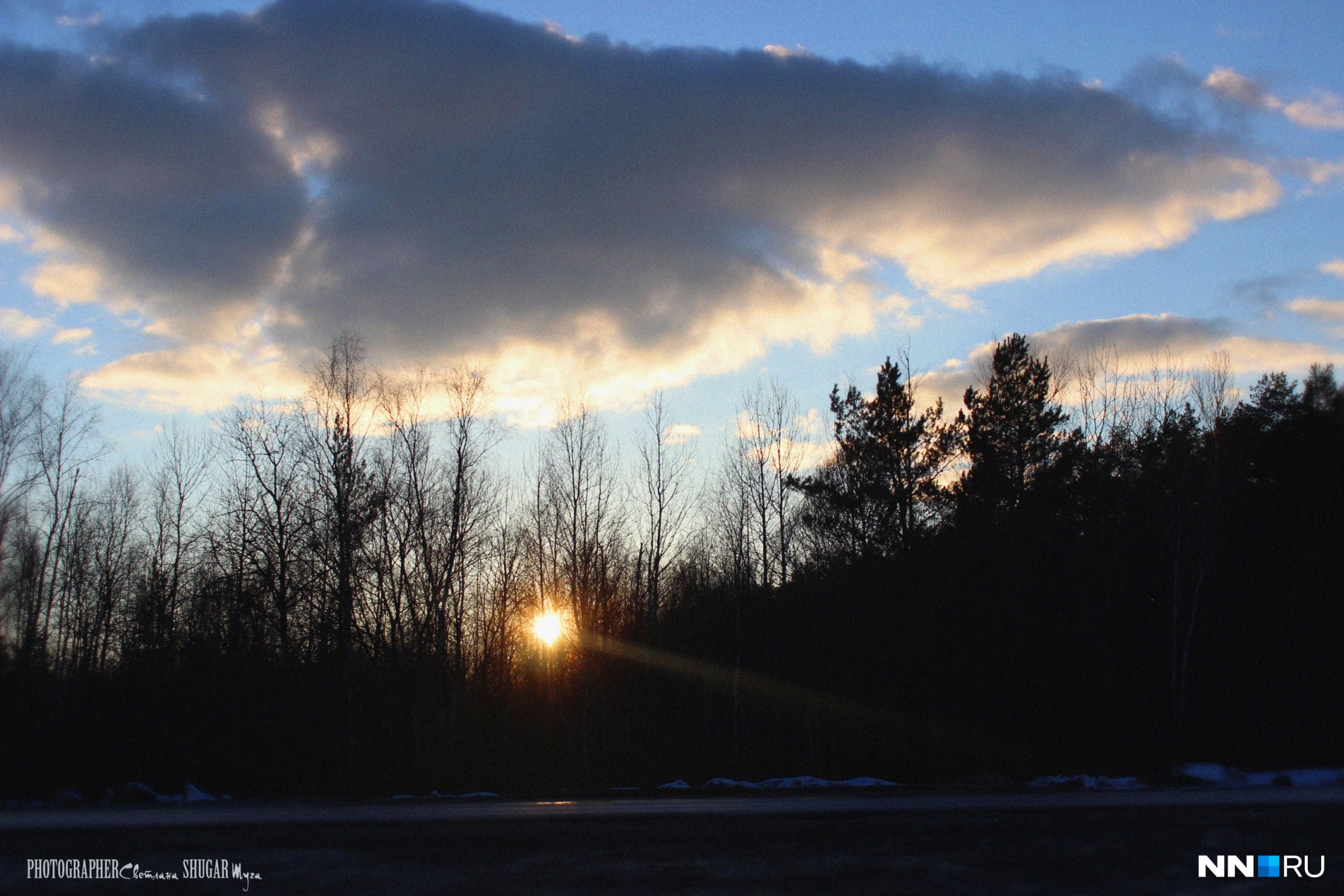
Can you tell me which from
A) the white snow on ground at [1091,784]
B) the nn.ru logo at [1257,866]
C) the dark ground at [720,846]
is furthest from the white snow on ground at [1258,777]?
the nn.ru logo at [1257,866]

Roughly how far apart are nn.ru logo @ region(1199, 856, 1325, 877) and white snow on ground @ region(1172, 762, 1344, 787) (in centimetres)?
1192

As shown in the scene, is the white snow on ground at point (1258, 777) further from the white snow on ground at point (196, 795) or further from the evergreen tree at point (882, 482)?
the white snow on ground at point (196, 795)

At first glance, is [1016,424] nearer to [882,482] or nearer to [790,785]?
[882,482]

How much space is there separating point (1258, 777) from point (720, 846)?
1958 cm

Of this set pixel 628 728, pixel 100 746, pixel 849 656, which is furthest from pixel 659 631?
pixel 100 746

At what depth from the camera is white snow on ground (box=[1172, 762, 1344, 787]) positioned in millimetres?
20656

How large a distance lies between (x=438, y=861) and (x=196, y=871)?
2.54m

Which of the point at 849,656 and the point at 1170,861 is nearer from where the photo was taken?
the point at 1170,861

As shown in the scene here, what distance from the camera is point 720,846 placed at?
10516 millimetres

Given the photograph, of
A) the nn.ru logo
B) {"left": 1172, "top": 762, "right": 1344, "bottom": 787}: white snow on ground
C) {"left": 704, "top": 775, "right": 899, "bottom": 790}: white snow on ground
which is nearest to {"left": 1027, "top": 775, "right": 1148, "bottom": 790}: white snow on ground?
{"left": 1172, "top": 762, "right": 1344, "bottom": 787}: white snow on ground

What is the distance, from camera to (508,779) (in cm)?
2856

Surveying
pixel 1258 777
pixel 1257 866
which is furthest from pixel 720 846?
pixel 1258 777

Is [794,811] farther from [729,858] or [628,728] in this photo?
[628,728]

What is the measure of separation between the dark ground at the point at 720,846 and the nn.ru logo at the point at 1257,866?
0.19 metres
